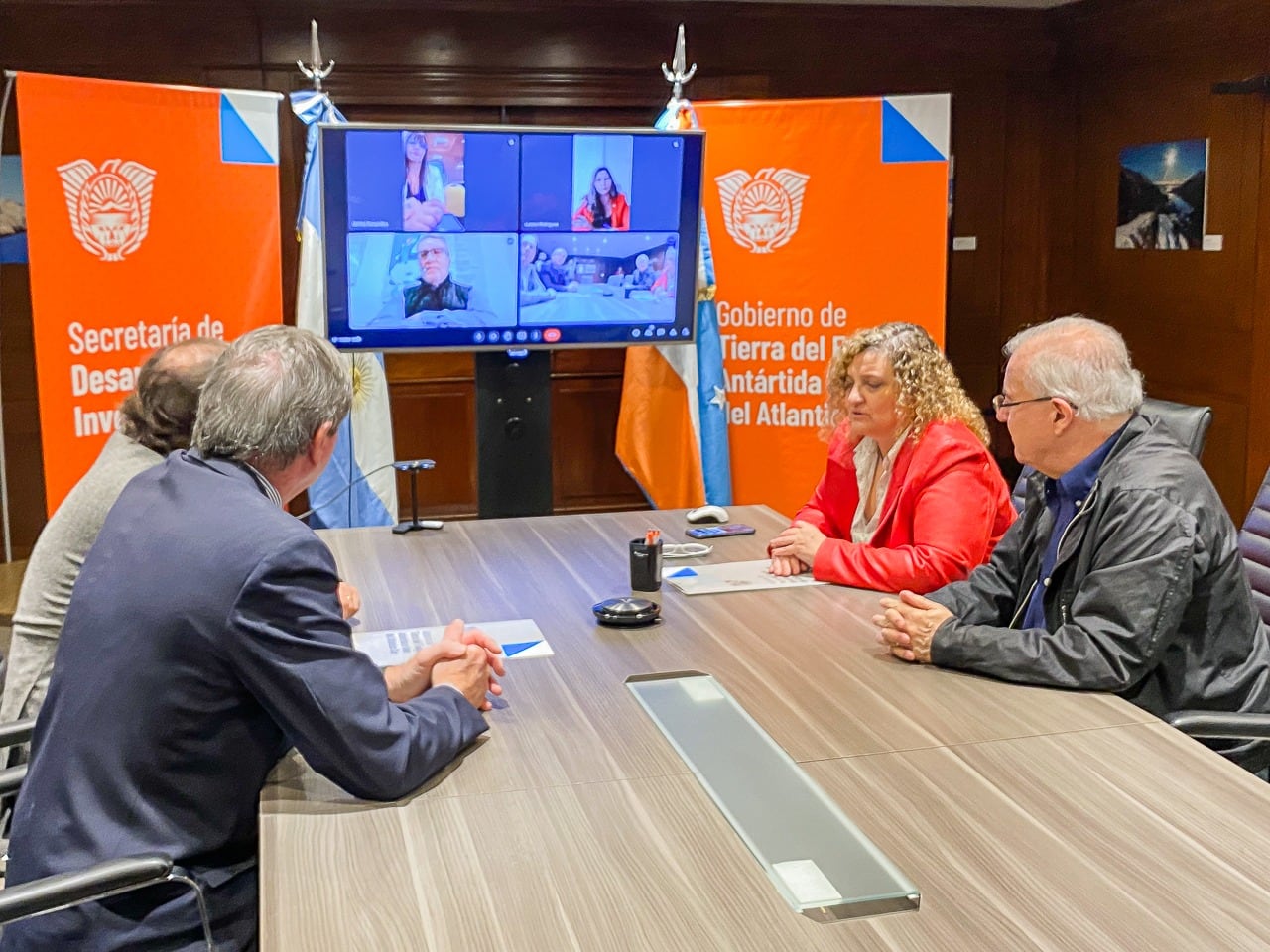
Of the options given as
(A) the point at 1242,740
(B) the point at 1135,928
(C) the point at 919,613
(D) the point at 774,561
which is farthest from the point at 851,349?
(B) the point at 1135,928

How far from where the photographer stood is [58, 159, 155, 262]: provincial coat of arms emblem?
12.8 feet

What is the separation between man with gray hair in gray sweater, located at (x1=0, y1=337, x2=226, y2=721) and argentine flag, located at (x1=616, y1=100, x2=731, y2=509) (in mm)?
2388

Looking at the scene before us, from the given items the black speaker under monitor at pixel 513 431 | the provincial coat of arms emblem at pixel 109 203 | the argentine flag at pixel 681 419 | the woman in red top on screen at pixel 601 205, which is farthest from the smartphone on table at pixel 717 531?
the provincial coat of arms emblem at pixel 109 203

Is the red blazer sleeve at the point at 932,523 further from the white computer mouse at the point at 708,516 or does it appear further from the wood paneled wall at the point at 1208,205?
the wood paneled wall at the point at 1208,205

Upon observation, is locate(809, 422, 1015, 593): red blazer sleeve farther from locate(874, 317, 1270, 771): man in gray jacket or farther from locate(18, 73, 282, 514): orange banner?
locate(18, 73, 282, 514): orange banner

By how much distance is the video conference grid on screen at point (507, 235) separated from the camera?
3.79 m

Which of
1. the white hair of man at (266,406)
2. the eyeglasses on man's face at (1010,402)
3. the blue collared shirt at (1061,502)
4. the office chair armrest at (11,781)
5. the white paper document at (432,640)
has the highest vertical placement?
the white hair of man at (266,406)

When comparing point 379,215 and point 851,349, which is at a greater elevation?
point 379,215

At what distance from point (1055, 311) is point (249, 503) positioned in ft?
18.8

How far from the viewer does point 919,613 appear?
→ 220 cm

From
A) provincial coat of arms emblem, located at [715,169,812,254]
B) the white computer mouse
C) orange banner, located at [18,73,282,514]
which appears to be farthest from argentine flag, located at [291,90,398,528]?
A: the white computer mouse

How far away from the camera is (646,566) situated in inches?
105

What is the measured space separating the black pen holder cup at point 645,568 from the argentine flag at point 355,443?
6.54ft

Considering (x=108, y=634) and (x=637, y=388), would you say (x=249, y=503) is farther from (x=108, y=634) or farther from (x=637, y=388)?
(x=637, y=388)
